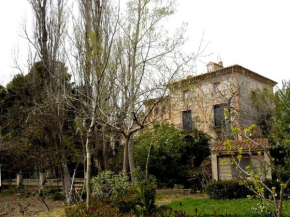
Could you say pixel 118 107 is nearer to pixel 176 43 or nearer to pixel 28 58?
pixel 176 43

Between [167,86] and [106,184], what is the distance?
11.5ft

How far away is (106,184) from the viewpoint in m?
8.89

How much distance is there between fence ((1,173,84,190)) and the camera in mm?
15164

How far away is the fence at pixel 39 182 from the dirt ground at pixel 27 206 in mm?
1238

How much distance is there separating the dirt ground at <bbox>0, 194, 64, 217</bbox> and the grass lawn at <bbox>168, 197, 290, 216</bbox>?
3773 millimetres

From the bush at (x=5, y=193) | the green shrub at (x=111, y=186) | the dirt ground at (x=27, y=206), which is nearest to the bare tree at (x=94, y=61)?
the green shrub at (x=111, y=186)

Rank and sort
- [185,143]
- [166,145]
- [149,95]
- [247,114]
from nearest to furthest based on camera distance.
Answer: [149,95] < [166,145] < [185,143] < [247,114]

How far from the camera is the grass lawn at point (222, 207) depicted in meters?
7.32

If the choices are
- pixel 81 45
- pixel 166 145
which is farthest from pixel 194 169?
pixel 81 45

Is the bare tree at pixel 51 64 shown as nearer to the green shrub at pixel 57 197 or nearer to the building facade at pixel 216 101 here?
the green shrub at pixel 57 197

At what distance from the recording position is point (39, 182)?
15250mm

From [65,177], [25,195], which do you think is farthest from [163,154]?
[25,195]

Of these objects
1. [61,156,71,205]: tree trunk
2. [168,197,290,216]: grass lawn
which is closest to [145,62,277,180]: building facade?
[168,197,290,216]: grass lawn

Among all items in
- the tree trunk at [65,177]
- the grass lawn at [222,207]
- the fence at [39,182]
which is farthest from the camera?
the fence at [39,182]
